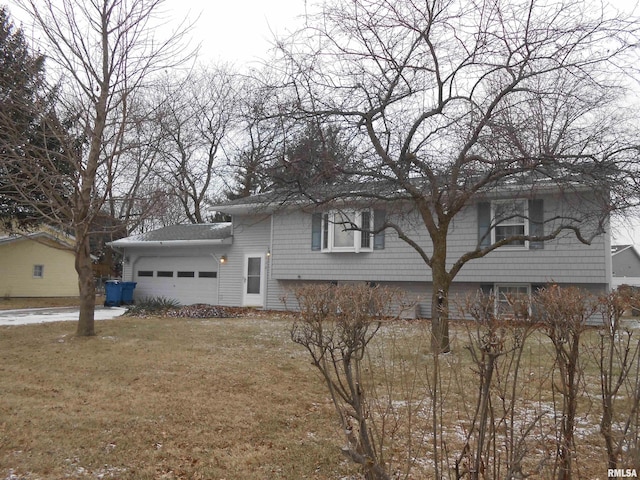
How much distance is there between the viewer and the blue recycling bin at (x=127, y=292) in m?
17.9

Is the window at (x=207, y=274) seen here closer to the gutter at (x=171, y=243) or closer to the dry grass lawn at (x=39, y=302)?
the gutter at (x=171, y=243)

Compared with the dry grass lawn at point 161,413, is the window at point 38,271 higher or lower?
higher

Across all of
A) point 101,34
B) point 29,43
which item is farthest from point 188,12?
point 29,43

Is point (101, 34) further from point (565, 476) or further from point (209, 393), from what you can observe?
point (565, 476)

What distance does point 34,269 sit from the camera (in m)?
23.1

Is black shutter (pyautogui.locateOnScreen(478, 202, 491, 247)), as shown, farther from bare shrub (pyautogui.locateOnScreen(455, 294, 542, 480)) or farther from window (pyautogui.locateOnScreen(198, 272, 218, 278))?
bare shrub (pyautogui.locateOnScreen(455, 294, 542, 480))

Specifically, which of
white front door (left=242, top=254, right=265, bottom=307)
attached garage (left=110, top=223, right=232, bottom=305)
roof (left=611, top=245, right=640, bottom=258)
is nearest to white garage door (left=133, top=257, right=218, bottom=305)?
→ attached garage (left=110, top=223, right=232, bottom=305)

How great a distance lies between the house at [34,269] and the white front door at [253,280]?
9789 mm

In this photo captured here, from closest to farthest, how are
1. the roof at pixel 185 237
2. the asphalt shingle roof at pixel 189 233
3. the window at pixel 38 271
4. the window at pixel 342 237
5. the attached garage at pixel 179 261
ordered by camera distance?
the window at pixel 342 237
the roof at pixel 185 237
the attached garage at pixel 179 261
the asphalt shingle roof at pixel 189 233
the window at pixel 38 271

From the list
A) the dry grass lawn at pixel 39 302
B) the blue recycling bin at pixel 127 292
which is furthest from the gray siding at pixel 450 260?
the dry grass lawn at pixel 39 302

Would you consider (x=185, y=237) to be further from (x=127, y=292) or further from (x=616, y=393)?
(x=616, y=393)

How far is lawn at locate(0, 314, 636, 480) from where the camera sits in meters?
3.44

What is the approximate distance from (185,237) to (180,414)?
13.7 metres

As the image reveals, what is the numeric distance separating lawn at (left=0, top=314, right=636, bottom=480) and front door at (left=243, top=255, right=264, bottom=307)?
8190 mm
